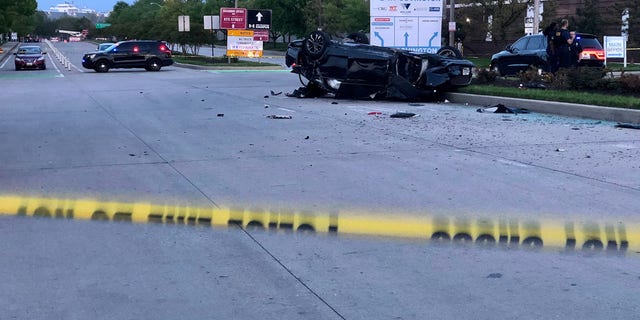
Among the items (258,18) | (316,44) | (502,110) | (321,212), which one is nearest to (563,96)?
(502,110)

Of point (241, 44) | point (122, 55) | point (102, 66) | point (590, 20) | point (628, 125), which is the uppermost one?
point (590, 20)

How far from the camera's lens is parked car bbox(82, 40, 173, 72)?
1458 inches

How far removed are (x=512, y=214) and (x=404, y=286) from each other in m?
2.25

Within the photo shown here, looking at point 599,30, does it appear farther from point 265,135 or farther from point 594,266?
point 594,266

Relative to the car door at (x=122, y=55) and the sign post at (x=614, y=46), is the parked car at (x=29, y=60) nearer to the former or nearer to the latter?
the car door at (x=122, y=55)

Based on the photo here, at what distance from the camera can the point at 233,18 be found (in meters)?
41.9

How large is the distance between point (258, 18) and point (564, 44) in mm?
27098

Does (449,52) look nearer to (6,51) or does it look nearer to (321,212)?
(321,212)

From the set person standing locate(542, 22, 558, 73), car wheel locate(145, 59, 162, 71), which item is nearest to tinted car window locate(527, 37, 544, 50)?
person standing locate(542, 22, 558, 73)

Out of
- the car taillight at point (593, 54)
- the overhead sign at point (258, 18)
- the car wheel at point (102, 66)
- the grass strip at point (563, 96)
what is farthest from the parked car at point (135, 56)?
the grass strip at point (563, 96)

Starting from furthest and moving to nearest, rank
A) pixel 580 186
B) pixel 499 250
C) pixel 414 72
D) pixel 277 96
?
1. pixel 277 96
2. pixel 414 72
3. pixel 580 186
4. pixel 499 250

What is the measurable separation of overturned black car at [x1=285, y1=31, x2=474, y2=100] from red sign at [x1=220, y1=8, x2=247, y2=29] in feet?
77.6

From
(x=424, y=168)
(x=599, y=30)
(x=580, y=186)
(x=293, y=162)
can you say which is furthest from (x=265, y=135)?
(x=599, y=30)

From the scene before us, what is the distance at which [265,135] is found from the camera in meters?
12.0
